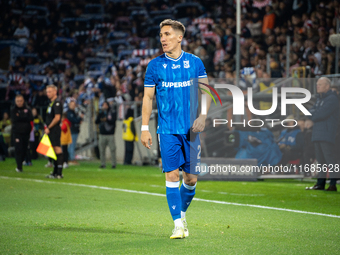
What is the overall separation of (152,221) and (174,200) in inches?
50.0

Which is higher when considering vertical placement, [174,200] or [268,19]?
[268,19]

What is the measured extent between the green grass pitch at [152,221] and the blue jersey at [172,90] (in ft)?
3.87

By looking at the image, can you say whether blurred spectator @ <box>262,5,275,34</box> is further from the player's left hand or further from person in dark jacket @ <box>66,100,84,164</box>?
the player's left hand

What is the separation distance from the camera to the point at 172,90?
5.80m

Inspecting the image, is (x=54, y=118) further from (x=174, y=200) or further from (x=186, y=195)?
(x=174, y=200)

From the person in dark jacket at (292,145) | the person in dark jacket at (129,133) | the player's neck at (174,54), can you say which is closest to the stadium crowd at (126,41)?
the person in dark jacket at (129,133)

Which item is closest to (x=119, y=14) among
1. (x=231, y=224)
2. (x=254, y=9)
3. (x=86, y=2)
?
(x=86, y=2)

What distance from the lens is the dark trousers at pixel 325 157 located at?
11.0 meters

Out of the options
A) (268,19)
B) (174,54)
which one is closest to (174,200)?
(174,54)

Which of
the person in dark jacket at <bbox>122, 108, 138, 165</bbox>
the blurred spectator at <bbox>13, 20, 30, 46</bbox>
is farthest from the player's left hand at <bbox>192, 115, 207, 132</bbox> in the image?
the blurred spectator at <bbox>13, 20, 30, 46</bbox>

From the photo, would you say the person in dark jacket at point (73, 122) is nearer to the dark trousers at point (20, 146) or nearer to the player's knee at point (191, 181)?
the dark trousers at point (20, 146)

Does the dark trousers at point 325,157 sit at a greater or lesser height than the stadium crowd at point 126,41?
lesser

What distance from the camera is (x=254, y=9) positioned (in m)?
22.5

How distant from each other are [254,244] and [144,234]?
125 centimetres
